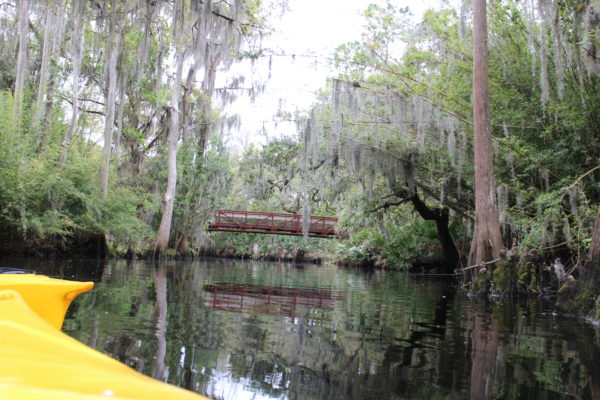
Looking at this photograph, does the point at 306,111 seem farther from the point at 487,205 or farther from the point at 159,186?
the point at 159,186

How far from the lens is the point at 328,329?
435 centimetres

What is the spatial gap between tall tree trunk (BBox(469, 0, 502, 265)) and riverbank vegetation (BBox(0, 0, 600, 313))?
0.07m

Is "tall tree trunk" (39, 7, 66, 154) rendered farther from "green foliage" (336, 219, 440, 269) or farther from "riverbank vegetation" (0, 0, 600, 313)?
"green foliage" (336, 219, 440, 269)

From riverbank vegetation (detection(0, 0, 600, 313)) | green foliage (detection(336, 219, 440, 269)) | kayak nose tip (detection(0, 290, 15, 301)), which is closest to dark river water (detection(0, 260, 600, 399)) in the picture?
kayak nose tip (detection(0, 290, 15, 301))

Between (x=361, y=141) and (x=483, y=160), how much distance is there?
3780 millimetres

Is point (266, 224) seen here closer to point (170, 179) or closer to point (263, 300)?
point (170, 179)

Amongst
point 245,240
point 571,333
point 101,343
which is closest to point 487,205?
point 571,333

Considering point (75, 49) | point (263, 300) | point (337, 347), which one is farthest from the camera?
point (75, 49)

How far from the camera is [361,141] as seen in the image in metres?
12.1

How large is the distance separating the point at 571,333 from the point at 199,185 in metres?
16.5

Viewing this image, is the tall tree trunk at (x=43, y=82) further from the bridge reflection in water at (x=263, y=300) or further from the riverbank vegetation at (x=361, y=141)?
the bridge reflection in water at (x=263, y=300)

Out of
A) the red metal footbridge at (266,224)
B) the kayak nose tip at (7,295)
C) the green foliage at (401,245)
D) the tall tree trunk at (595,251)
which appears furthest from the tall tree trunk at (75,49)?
the green foliage at (401,245)

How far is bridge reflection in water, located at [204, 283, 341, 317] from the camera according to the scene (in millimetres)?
5438

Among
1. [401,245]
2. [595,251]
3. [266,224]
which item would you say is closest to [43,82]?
[266,224]
